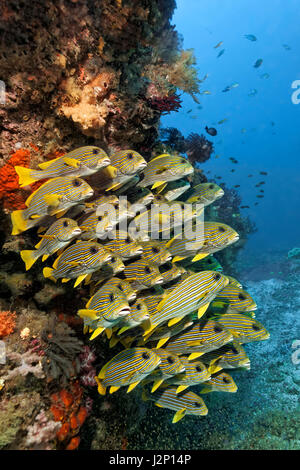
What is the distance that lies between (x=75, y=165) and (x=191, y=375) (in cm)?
285

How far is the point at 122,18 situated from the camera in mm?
3762

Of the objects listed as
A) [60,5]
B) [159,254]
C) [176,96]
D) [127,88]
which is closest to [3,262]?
[159,254]

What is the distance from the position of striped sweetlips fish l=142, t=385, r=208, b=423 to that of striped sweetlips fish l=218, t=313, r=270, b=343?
1.00m

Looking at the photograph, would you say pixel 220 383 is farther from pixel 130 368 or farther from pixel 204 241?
pixel 204 241

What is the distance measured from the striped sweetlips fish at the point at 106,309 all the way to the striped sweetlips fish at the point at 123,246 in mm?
516

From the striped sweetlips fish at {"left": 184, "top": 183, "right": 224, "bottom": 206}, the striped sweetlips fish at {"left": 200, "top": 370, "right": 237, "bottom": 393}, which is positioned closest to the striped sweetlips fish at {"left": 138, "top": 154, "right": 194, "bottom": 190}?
the striped sweetlips fish at {"left": 184, "top": 183, "right": 224, "bottom": 206}

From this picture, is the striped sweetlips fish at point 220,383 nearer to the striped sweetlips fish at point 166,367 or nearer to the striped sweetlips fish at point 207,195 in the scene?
the striped sweetlips fish at point 166,367

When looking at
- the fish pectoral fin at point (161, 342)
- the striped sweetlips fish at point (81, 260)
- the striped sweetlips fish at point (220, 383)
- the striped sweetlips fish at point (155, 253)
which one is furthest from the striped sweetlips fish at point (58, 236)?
the striped sweetlips fish at point (220, 383)

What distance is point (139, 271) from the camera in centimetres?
327

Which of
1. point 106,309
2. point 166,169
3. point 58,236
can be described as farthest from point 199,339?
point 166,169

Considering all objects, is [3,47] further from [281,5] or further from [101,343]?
[281,5]

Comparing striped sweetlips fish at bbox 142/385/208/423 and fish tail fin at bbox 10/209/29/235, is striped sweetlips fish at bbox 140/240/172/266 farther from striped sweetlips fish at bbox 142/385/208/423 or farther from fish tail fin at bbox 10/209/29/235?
striped sweetlips fish at bbox 142/385/208/423

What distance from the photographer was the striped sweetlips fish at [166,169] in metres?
3.71

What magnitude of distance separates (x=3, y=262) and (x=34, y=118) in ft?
6.65
